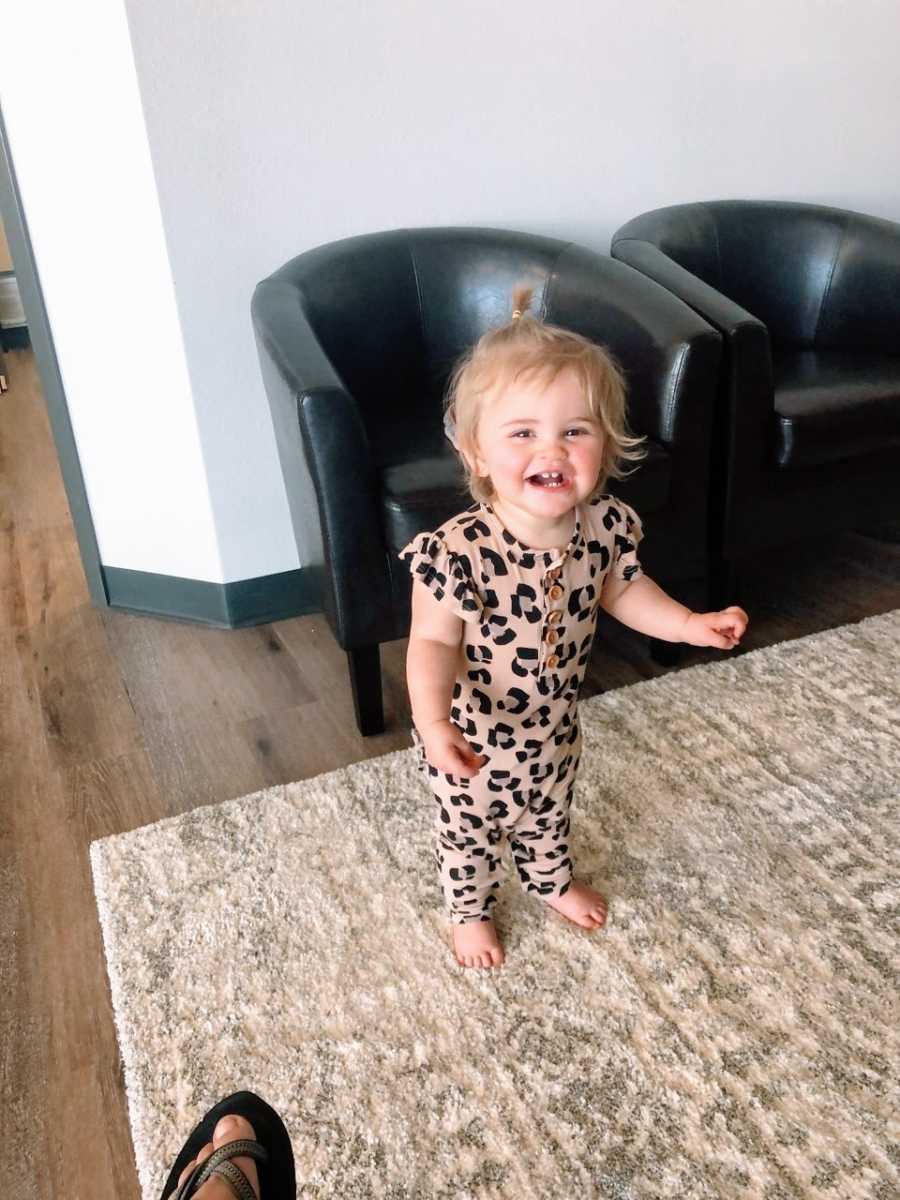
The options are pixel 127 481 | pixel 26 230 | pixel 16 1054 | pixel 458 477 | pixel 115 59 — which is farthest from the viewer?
pixel 127 481

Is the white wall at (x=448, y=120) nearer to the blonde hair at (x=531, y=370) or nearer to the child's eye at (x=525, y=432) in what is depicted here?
the blonde hair at (x=531, y=370)

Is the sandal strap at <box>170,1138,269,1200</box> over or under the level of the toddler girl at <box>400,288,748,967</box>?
under

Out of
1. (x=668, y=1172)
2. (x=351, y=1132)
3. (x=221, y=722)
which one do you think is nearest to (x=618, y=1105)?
(x=668, y=1172)

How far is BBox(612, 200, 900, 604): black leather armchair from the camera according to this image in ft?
5.81

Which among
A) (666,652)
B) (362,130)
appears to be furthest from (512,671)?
(362,130)

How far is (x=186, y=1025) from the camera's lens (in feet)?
3.86

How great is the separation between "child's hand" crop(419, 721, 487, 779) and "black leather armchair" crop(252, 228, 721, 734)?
597 mm

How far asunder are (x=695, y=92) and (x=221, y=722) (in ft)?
5.83

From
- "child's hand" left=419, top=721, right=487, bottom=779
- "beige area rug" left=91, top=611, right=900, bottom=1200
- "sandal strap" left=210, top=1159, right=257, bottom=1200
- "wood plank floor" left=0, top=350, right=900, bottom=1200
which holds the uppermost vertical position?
"child's hand" left=419, top=721, right=487, bottom=779

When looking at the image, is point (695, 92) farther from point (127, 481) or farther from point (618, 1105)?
point (618, 1105)

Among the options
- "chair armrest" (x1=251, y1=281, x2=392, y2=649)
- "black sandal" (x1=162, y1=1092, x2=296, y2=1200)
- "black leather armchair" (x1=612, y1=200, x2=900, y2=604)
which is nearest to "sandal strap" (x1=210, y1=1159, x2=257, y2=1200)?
"black sandal" (x1=162, y1=1092, x2=296, y2=1200)

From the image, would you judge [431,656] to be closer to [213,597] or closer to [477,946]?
[477,946]

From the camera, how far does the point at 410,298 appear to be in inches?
78.1

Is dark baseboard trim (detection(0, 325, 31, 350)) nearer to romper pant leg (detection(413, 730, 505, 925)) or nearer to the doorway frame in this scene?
the doorway frame
